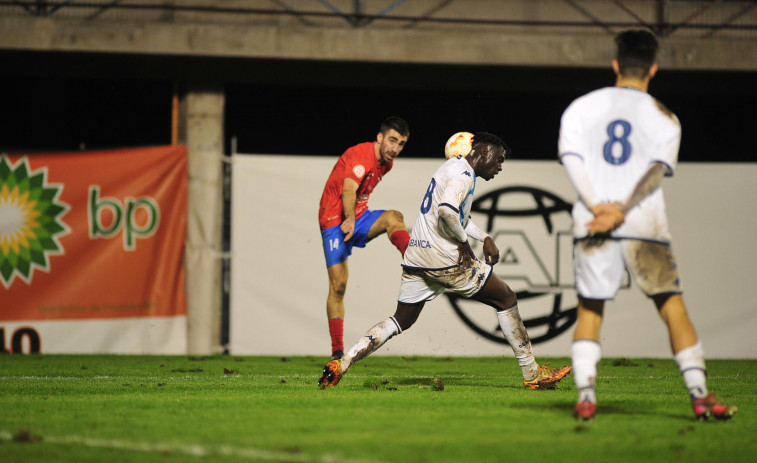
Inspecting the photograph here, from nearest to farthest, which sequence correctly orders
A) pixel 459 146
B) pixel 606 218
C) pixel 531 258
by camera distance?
pixel 606 218, pixel 459 146, pixel 531 258

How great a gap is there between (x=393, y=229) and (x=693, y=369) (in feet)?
13.8

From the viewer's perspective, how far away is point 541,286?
12406 mm

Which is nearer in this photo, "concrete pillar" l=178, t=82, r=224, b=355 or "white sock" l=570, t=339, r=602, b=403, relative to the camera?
"white sock" l=570, t=339, r=602, b=403

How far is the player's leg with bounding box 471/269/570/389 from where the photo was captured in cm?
748

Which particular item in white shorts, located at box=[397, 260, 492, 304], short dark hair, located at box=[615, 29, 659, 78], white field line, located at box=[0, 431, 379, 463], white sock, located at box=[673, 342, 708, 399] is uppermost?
short dark hair, located at box=[615, 29, 659, 78]

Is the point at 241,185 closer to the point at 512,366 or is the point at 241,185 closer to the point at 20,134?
the point at 512,366

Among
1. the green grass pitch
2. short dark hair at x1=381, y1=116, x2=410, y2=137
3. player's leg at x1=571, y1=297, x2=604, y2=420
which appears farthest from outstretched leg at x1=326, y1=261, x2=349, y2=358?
player's leg at x1=571, y1=297, x2=604, y2=420

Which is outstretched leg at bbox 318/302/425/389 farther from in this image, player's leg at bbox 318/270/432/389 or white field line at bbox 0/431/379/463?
white field line at bbox 0/431/379/463

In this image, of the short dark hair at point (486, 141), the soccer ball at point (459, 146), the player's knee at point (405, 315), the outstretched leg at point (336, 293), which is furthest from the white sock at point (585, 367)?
the outstretched leg at point (336, 293)

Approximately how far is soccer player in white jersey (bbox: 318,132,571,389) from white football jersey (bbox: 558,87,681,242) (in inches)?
76.2

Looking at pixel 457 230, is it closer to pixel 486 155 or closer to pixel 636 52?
pixel 486 155

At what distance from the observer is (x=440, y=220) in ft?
24.2

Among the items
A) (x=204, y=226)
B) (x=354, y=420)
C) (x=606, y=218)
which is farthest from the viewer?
(x=204, y=226)

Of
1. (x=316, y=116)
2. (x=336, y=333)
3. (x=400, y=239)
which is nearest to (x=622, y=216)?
(x=400, y=239)
